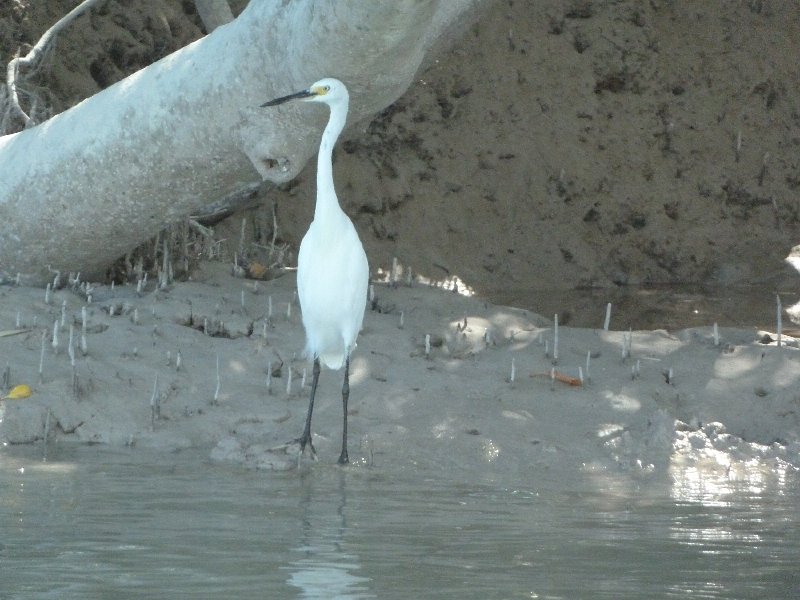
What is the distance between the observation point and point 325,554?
4.16 metres

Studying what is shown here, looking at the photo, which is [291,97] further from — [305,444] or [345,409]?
[305,444]

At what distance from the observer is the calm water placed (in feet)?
12.5

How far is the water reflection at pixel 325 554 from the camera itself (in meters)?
3.76

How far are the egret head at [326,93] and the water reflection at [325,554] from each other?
181cm

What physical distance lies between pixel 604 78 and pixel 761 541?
933 cm

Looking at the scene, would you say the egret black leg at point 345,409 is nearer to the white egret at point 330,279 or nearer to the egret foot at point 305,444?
the white egret at point 330,279

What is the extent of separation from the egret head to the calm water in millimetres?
1677

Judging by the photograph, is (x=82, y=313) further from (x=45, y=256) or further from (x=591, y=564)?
(x=591, y=564)

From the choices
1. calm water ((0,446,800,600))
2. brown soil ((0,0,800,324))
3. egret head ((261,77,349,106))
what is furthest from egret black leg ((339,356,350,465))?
brown soil ((0,0,800,324))

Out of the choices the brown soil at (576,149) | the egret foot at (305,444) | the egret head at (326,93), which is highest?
the brown soil at (576,149)

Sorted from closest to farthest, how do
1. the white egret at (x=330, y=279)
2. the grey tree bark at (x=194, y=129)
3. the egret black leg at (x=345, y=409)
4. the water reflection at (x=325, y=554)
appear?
the water reflection at (x=325, y=554), the grey tree bark at (x=194, y=129), the egret black leg at (x=345, y=409), the white egret at (x=330, y=279)

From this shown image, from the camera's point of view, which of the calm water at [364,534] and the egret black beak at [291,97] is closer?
the calm water at [364,534]

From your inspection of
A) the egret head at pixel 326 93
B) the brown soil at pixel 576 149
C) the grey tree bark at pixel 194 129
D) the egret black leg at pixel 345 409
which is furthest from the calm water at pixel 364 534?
the brown soil at pixel 576 149

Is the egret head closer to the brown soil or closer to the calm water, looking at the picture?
the calm water
